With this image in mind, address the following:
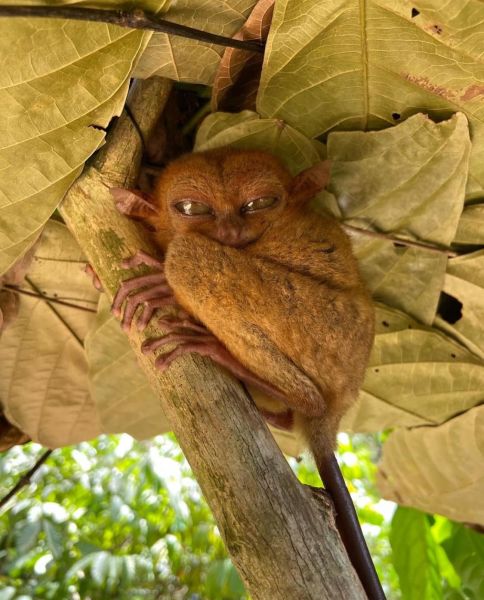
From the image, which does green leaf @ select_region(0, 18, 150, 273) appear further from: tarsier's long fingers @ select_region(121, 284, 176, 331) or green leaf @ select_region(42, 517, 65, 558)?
green leaf @ select_region(42, 517, 65, 558)

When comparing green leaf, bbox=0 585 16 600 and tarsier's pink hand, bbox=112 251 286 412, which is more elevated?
tarsier's pink hand, bbox=112 251 286 412

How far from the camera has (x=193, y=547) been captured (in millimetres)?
4977

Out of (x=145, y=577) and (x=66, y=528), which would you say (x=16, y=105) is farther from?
(x=145, y=577)

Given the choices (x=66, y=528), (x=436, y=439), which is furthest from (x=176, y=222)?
(x=66, y=528)

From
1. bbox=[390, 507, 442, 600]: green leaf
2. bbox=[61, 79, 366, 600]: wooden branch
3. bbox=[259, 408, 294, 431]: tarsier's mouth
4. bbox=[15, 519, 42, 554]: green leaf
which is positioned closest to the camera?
bbox=[61, 79, 366, 600]: wooden branch

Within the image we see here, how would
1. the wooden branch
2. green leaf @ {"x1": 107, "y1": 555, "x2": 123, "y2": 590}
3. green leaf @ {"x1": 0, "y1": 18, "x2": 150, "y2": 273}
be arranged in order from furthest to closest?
green leaf @ {"x1": 107, "y1": 555, "x2": 123, "y2": 590}
green leaf @ {"x1": 0, "y1": 18, "x2": 150, "y2": 273}
the wooden branch

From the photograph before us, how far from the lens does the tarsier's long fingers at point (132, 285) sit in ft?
5.32

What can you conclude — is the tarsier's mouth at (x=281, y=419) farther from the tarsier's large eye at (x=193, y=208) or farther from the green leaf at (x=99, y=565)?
the green leaf at (x=99, y=565)

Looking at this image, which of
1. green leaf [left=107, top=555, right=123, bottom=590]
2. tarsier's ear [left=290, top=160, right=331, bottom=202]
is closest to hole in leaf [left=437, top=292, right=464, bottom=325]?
tarsier's ear [left=290, top=160, right=331, bottom=202]

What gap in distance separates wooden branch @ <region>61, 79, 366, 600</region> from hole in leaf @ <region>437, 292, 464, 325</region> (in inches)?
39.6

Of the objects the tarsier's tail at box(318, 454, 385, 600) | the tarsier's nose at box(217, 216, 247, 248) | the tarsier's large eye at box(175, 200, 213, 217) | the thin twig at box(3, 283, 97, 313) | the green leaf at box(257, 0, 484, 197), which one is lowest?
the tarsier's tail at box(318, 454, 385, 600)

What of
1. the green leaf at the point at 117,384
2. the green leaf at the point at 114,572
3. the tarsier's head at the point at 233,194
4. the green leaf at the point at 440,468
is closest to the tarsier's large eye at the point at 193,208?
the tarsier's head at the point at 233,194

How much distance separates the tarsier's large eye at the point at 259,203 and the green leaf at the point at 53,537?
9.10 feet

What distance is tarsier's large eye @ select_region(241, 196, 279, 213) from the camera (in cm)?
181
